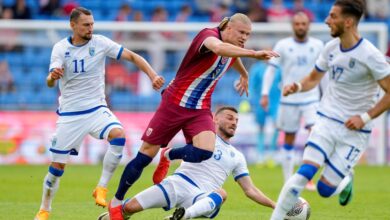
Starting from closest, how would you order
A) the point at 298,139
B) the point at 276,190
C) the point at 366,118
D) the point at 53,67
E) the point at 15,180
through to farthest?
the point at 366,118, the point at 53,67, the point at 276,190, the point at 15,180, the point at 298,139

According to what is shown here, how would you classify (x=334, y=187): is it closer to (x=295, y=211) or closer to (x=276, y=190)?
(x=295, y=211)

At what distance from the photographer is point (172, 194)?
10.2 metres

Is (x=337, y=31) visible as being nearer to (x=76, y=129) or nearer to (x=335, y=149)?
(x=335, y=149)

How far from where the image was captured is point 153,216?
39.1 ft

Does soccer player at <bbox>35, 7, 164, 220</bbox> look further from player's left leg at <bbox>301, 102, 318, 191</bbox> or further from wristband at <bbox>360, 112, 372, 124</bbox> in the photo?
player's left leg at <bbox>301, 102, 318, 191</bbox>

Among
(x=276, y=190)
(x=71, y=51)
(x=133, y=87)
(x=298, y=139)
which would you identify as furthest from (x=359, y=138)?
(x=133, y=87)

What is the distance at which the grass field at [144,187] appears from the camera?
12180 mm

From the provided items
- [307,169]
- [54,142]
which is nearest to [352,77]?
[307,169]

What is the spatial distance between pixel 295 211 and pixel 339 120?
1.43 m

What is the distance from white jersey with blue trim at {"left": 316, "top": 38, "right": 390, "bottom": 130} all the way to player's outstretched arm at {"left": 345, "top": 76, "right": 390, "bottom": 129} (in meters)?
0.09

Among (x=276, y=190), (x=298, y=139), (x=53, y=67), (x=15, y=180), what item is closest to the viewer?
(x=53, y=67)

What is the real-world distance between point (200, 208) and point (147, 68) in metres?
2.52

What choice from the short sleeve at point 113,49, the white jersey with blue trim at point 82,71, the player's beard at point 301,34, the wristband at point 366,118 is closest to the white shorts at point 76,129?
the white jersey with blue trim at point 82,71

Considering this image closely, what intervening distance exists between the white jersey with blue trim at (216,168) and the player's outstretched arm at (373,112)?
168 cm
